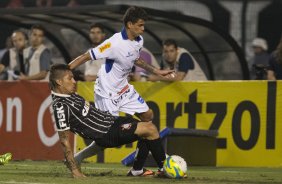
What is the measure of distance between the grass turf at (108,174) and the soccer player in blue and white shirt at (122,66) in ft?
3.00

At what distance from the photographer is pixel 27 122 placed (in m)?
17.8

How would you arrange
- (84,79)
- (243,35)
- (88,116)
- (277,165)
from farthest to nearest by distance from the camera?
(243,35) → (84,79) → (277,165) → (88,116)

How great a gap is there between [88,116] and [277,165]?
4.29 m

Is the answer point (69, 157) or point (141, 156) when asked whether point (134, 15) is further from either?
point (69, 157)

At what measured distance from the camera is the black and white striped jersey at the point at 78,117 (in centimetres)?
1248

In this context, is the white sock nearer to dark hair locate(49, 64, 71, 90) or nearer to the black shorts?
the black shorts

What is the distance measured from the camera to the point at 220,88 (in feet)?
53.4

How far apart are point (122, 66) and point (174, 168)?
6.75ft

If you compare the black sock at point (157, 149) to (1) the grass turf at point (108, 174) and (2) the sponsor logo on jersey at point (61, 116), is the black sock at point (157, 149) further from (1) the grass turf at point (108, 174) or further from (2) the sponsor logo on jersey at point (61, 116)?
(2) the sponsor logo on jersey at point (61, 116)

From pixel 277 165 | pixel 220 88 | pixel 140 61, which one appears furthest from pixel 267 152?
pixel 140 61

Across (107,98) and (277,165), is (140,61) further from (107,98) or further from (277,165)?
(277,165)

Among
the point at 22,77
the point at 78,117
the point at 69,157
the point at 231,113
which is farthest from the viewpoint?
the point at 22,77

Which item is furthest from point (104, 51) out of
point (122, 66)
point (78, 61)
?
point (78, 61)

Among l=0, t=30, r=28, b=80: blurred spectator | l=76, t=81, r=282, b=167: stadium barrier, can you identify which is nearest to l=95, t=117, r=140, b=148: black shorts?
l=76, t=81, r=282, b=167: stadium barrier
